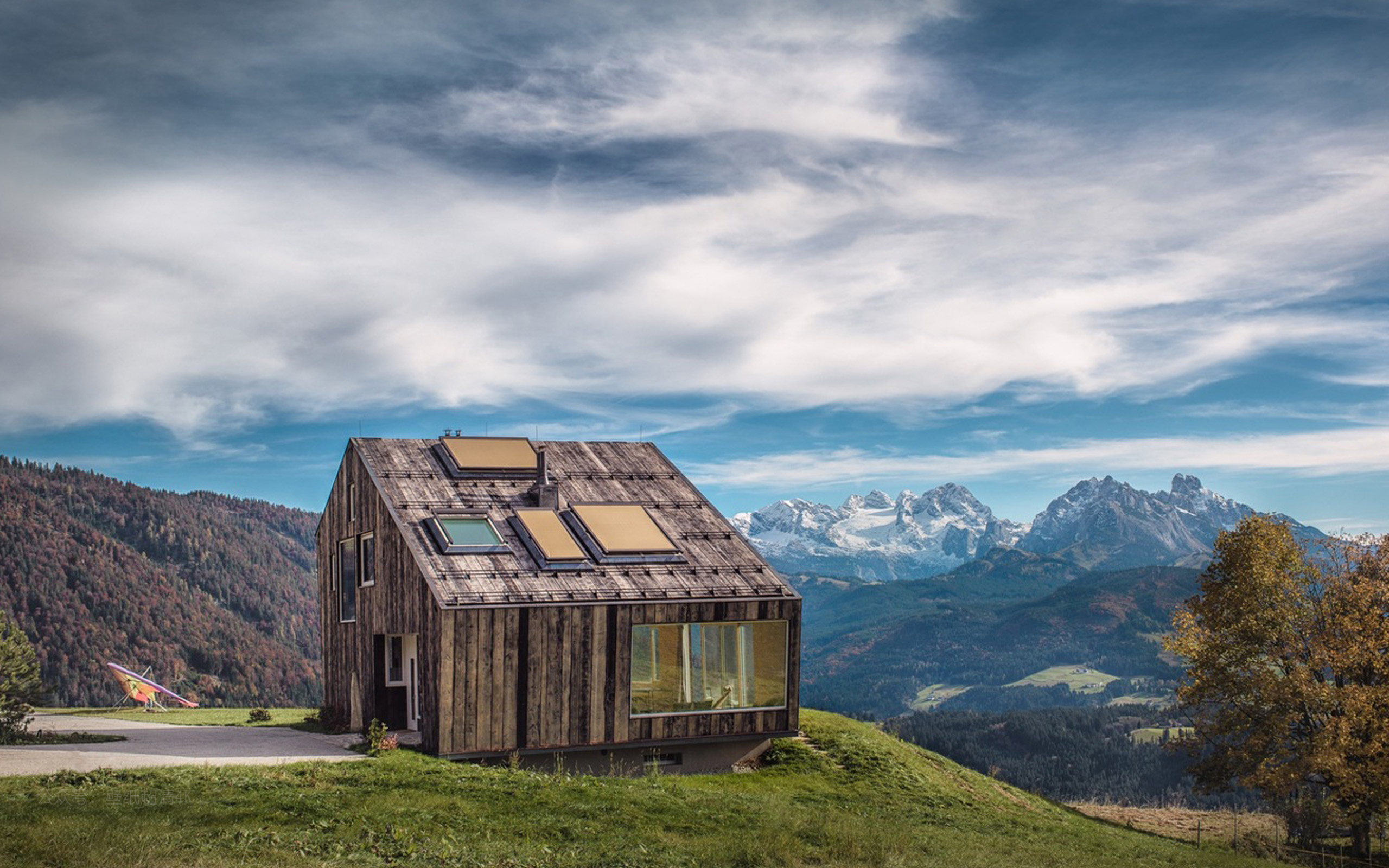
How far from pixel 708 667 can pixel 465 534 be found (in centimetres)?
706

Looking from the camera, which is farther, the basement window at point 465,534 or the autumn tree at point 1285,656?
the autumn tree at point 1285,656

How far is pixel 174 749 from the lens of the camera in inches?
994

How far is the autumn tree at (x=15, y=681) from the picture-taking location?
88.7 ft

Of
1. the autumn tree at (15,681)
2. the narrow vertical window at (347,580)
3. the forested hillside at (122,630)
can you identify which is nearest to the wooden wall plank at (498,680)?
the narrow vertical window at (347,580)

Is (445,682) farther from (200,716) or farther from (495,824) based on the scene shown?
(200,716)

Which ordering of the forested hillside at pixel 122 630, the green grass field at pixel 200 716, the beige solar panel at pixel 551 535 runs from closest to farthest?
the beige solar panel at pixel 551 535, the green grass field at pixel 200 716, the forested hillside at pixel 122 630

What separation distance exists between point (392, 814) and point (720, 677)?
12.2m

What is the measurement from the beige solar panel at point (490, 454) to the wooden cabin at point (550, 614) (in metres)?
0.07

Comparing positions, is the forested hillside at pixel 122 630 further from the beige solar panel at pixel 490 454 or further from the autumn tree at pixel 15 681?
the beige solar panel at pixel 490 454

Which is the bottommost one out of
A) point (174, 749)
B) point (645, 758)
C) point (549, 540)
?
point (645, 758)

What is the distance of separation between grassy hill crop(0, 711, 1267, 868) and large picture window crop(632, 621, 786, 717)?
221 cm

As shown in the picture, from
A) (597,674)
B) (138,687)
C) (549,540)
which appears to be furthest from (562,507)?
(138,687)

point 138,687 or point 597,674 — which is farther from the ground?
point 597,674

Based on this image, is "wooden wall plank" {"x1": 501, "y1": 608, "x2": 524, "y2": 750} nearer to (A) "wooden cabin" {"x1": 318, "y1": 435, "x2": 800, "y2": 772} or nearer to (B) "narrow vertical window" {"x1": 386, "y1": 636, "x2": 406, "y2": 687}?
(A) "wooden cabin" {"x1": 318, "y1": 435, "x2": 800, "y2": 772}
